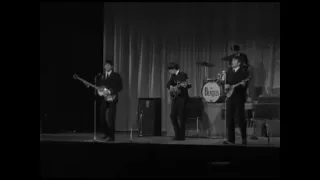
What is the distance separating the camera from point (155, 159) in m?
6.53

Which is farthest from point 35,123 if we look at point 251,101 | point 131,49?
point 251,101

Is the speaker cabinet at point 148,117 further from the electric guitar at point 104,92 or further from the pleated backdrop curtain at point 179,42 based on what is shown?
the electric guitar at point 104,92

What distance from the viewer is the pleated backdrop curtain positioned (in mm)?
8445

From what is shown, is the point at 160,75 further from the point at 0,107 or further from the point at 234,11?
the point at 0,107

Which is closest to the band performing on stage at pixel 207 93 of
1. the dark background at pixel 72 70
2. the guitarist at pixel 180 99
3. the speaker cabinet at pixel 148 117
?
the guitarist at pixel 180 99

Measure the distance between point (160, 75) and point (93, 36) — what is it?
177cm

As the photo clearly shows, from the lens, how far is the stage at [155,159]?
6.23 m

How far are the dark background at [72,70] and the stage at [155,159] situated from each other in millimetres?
2206

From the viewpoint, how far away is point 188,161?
6.42 metres

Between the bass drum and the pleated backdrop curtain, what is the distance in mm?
1159

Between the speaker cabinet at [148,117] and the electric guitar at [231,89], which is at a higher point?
the electric guitar at [231,89]

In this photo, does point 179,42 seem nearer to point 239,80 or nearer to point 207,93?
point 207,93

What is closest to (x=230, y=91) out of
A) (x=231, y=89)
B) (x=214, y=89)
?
(x=231, y=89)

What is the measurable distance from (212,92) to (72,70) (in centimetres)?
336
